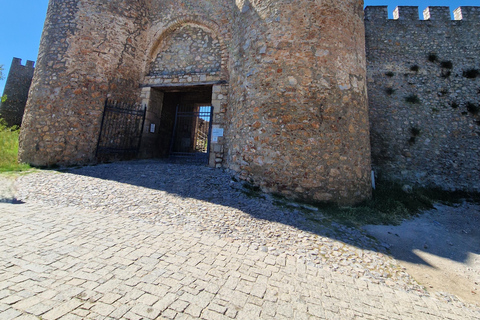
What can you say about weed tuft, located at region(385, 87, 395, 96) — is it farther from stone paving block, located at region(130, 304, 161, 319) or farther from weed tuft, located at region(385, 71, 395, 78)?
stone paving block, located at region(130, 304, 161, 319)

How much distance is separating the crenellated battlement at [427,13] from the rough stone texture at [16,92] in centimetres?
2081

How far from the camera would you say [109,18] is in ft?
25.4

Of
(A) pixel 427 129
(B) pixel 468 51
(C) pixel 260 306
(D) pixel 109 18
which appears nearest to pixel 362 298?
(C) pixel 260 306

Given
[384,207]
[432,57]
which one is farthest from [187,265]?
[432,57]

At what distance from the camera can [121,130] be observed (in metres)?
8.03

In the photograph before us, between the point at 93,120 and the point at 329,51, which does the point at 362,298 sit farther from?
the point at 93,120

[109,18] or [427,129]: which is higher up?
[109,18]

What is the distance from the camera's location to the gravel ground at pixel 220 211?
3.02 meters

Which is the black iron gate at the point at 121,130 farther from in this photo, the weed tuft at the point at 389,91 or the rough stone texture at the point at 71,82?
the weed tuft at the point at 389,91

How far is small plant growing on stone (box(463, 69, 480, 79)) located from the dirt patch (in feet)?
21.9

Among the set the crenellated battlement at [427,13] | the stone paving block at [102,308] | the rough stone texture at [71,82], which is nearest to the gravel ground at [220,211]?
the rough stone texture at [71,82]

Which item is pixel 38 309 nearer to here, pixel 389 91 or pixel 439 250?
pixel 439 250

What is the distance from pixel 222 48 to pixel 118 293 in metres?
8.09

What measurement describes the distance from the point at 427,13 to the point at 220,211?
12.4 meters
